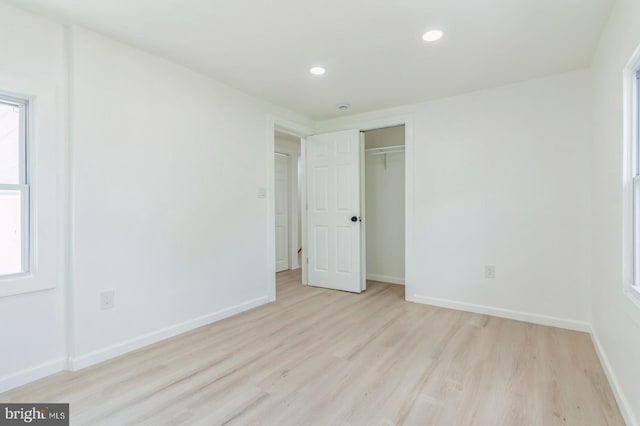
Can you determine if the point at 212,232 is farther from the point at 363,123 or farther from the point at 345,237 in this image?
the point at 363,123

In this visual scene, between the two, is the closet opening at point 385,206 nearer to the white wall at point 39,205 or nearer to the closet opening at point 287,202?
the closet opening at point 287,202

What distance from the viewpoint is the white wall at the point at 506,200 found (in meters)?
2.85

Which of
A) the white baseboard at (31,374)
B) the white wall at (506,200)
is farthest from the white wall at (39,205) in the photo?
the white wall at (506,200)

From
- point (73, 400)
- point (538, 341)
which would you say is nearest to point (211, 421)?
point (73, 400)

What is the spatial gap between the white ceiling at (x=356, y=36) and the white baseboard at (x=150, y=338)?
2314 mm

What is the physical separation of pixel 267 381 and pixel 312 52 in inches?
96.4

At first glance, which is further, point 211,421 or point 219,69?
point 219,69

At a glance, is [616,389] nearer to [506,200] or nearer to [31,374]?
[506,200]

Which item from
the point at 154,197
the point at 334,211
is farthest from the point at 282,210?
the point at 154,197

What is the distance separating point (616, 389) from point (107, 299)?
3.36 m

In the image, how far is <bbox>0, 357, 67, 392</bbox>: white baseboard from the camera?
1.89 meters

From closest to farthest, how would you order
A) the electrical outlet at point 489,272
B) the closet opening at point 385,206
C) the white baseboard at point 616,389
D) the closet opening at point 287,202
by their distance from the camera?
the white baseboard at point 616,389 → the electrical outlet at point 489,272 → the closet opening at point 385,206 → the closet opening at point 287,202

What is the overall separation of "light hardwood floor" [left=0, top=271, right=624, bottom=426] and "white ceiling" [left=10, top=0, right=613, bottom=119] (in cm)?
236

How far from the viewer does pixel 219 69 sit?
2836mm
